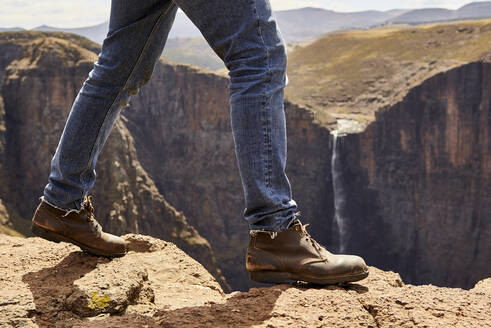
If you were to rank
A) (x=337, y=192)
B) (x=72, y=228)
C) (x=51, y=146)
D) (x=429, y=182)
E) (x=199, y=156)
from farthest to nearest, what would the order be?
(x=199, y=156) → (x=337, y=192) → (x=429, y=182) → (x=51, y=146) → (x=72, y=228)

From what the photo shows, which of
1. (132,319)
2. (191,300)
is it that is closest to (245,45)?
(132,319)

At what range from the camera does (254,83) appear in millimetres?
1946

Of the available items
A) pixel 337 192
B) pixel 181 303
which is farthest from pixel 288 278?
pixel 337 192

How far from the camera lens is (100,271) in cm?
236

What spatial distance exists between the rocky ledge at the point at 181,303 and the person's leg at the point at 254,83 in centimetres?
44

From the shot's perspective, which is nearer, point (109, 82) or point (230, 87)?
point (230, 87)

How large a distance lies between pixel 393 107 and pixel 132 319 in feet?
137

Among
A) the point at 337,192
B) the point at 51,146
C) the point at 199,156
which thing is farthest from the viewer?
the point at 199,156

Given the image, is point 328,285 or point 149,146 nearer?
point 328,285

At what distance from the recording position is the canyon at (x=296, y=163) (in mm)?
37344

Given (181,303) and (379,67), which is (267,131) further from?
(379,67)

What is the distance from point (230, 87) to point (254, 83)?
122 mm

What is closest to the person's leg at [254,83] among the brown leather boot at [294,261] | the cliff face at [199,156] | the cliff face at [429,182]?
the brown leather boot at [294,261]

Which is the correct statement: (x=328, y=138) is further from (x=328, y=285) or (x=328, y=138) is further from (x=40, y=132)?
(x=328, y=285)
